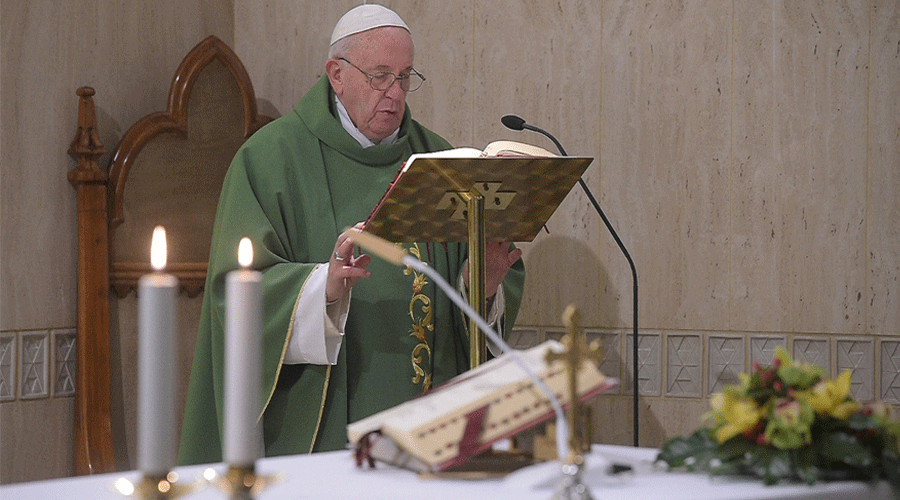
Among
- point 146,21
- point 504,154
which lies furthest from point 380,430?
point 146,21

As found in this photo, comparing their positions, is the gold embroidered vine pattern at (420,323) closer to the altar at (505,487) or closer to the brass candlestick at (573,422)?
the altar at (505,487)

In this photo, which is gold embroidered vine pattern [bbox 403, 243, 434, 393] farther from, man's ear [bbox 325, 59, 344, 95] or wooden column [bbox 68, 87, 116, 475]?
wooden column [bbox 68, 87, 116, 475]

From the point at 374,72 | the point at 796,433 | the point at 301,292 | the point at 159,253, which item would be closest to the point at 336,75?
the point at 374,72

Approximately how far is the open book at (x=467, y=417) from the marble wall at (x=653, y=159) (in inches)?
111

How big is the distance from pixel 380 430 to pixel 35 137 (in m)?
3.00

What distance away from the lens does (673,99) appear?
5090 millimetres

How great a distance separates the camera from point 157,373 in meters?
1.31

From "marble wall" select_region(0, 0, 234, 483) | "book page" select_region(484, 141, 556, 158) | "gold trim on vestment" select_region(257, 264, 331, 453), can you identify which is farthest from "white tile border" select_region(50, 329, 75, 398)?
"book page" select_region(484, 141, 556, 158)

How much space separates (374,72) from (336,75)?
0.18 metres

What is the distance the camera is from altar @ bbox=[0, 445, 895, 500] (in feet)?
6.03

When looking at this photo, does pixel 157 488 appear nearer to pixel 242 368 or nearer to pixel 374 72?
pixel 242 368

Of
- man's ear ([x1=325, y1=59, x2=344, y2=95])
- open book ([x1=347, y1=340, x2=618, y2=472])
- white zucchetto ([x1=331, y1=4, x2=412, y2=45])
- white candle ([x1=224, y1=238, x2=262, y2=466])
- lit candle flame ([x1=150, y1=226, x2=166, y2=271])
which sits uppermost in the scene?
white zucchetto ([x1=331, y1=4, x2=412, y2=45])

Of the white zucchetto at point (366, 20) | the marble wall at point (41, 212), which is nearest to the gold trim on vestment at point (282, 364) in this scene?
the white zucchetto at point (366, 20)

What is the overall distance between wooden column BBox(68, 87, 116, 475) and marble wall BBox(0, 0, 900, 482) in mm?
63
